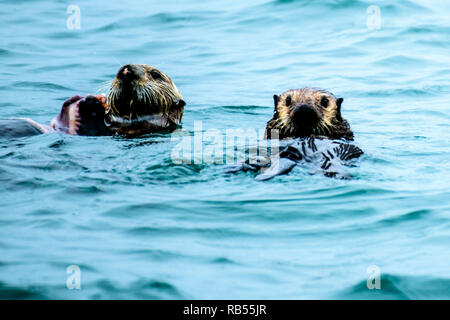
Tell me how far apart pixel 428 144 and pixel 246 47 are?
5.86 metres

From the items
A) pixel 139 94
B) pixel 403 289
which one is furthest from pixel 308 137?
pixel 403 289

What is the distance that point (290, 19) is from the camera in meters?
14.1

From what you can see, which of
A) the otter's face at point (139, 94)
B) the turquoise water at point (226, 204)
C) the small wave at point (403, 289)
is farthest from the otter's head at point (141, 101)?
the small wave at point (403, 289)

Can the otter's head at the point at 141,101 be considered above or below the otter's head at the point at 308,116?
above

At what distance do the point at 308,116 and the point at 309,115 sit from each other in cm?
1

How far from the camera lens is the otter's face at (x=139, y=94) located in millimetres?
7508

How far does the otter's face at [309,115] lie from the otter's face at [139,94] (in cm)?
138

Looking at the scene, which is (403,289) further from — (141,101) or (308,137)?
(141,101)

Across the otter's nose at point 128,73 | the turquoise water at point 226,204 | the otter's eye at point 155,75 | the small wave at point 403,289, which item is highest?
the otter's eye at point 155,75

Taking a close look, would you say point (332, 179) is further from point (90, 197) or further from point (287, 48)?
point (287, 48)

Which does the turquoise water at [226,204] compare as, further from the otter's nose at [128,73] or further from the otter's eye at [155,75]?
the otter's eye at [155,75]

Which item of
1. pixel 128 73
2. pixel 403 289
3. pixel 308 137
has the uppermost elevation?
pixel 128 73

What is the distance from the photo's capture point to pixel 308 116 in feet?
21.6

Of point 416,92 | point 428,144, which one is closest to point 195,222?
point 428,144
